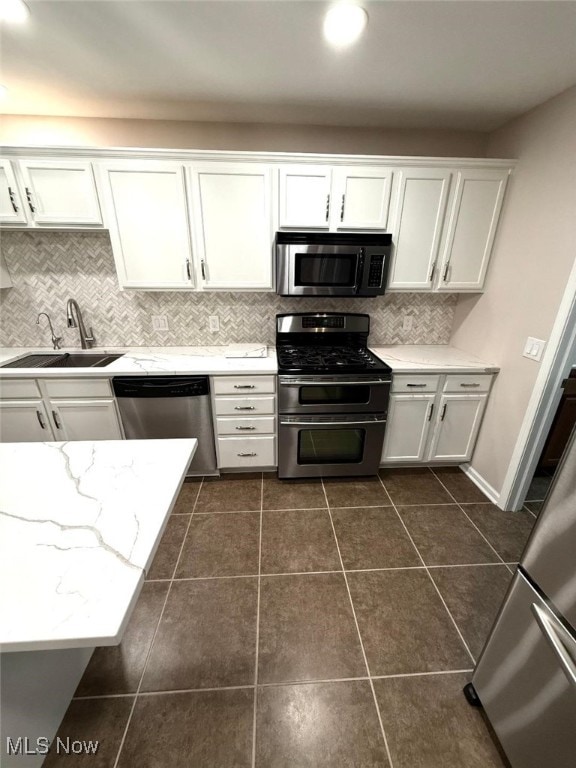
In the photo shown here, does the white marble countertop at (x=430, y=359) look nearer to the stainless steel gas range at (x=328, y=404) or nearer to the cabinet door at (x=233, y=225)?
the stainless steel gas range at (x=328, y=404)

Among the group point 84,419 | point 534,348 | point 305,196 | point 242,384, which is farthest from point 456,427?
point 84,419

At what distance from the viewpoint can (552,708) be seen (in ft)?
2.75

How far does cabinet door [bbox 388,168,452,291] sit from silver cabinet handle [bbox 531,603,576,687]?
2.02 meters

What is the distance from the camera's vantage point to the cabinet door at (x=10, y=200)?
1.94 m

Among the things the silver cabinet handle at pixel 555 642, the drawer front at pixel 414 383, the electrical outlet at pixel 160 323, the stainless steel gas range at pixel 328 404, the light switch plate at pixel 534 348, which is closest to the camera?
the silver cabinet handle at pixel 555 642

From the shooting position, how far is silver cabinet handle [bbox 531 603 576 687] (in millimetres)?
787

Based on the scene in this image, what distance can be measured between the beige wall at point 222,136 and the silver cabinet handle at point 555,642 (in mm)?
2829

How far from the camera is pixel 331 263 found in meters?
2.16

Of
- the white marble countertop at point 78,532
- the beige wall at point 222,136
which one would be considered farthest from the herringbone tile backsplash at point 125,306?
the white marble countertop at point 78,532

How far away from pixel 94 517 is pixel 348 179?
7.70 ft

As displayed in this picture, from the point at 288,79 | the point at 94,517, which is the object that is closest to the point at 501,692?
the point at 94,517

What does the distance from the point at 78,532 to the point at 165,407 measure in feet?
4.68

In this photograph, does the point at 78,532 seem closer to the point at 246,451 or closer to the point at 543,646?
the point at 543,646

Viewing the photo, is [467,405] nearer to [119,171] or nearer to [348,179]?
[348,179]
